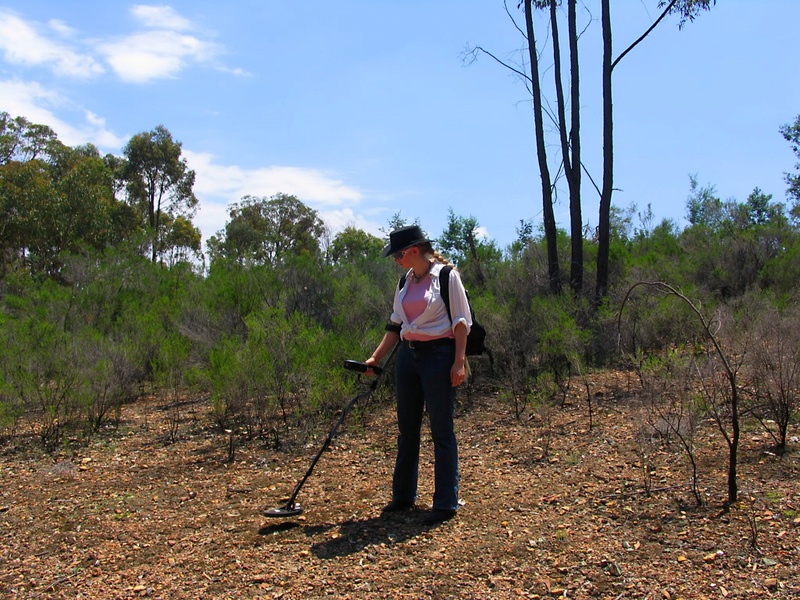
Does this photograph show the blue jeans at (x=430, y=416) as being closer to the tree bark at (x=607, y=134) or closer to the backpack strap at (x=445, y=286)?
the backpack strap at (x=445, y=286)

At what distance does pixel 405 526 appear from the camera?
407 centimetres

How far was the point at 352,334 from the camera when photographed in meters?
8.63

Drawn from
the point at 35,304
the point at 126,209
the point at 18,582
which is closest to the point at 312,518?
the point at 18,582

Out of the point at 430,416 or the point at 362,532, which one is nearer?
the point at 362,532

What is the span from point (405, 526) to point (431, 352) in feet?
3.43

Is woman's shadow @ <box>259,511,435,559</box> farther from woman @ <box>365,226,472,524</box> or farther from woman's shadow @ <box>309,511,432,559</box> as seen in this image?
woman @ <box>365,226,472,524</box>

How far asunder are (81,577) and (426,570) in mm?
1820

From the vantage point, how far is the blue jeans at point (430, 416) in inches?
158

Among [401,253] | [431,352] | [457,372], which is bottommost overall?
[457,372]

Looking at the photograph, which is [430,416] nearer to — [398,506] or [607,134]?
[398,506]

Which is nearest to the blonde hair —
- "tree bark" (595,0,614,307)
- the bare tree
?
A: the bare tree

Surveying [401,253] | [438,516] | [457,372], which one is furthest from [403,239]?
[438,516]

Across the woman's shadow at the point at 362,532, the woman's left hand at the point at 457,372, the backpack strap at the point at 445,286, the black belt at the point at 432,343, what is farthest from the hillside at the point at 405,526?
the backpack strap at the point at 445,286

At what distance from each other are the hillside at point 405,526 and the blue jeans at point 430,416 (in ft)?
0.67
